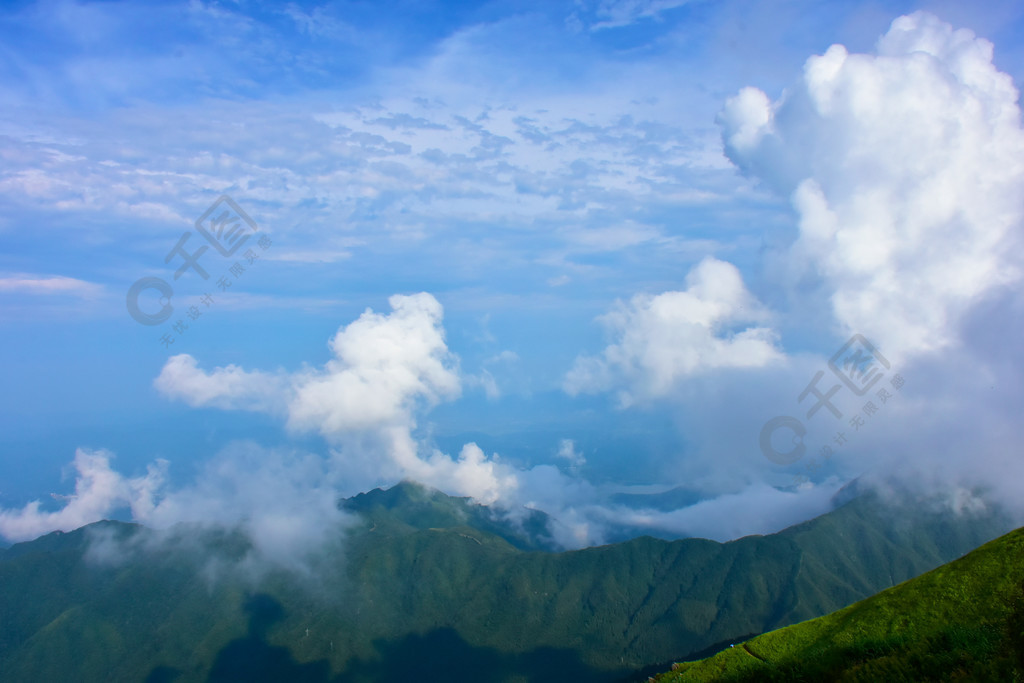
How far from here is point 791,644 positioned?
176ft

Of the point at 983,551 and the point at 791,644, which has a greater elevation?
the point at 983,551

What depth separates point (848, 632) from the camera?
50062mm

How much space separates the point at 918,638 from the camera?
45.2 m

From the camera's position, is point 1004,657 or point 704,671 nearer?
point 1004,657

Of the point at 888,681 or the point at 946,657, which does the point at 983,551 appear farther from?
the point at 888,681

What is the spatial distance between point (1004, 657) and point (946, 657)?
3.43 metres

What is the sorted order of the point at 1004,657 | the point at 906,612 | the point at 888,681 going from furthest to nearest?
the point at 906,612
the point at 888,681
the point at 1004,657

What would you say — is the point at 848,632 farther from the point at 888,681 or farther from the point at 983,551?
the point at 983,551

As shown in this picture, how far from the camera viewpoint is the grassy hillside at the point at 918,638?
1598 inches

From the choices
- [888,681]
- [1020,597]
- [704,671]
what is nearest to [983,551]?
[1020,597]

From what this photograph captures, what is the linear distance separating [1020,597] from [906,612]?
826 cm

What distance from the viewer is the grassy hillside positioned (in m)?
40.6

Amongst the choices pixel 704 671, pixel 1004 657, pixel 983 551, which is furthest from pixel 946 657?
pixel 704 671

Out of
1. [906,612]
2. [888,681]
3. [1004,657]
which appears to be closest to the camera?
[1004,657]
